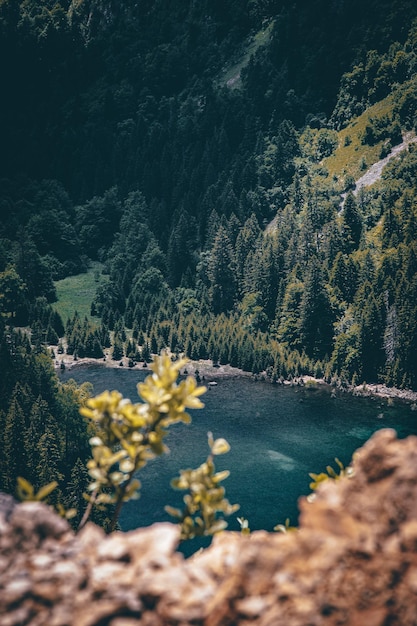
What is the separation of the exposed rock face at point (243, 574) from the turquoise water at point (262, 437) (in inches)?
3547

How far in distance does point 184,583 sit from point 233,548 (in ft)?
4.56

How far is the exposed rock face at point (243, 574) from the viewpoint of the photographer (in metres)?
9.48

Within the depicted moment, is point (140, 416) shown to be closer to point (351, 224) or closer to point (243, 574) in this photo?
point (243, 574)

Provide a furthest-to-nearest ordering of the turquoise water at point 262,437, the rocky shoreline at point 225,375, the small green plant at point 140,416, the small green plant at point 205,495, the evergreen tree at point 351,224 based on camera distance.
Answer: the evergreen tree at point 351,224
the rocky shoreline at point 225,375
the turquoise water at point 262,437
the small green plant at point 205,495
the small green plant at point 140,416

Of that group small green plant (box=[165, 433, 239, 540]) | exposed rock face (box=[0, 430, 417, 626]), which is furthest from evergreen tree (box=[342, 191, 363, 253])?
exposed rock face (box=[0, 430, 417, 626])

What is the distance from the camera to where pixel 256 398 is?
538 ft

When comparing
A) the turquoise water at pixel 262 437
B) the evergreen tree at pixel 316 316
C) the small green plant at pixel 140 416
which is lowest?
the turquoise water at pixel 262 437

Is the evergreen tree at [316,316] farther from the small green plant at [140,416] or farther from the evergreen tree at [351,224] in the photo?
the small green plant at [140,416]

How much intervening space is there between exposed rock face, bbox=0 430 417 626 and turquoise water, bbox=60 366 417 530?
90101mm

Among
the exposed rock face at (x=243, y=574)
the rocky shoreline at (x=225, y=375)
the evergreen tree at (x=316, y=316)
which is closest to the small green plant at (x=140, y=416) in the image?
the exposed rock face at (x=243, y=574)

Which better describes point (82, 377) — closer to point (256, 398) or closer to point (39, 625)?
point (256, 398)

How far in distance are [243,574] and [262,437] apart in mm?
128140

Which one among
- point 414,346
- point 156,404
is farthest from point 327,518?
point 414,346

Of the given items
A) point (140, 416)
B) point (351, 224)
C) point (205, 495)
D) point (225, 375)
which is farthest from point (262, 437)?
point (140, 416)
